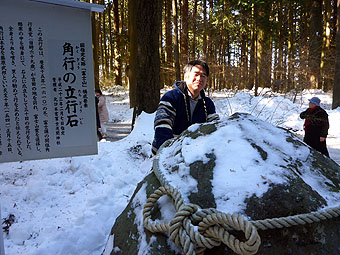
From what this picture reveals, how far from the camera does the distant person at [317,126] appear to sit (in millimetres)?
5277

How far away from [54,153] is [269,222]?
167 centimetres

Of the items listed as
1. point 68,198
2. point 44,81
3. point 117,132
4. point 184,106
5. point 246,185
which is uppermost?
point 44,81

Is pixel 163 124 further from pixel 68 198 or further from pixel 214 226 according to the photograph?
pixel 68 198

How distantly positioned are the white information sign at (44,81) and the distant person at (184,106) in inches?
25.6

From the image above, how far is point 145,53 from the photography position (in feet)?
19.4

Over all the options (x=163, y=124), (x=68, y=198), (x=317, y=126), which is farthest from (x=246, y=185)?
(x=317, y=126)

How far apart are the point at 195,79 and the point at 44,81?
1.38 metres

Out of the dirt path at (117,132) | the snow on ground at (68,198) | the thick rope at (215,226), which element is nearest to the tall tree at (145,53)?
the snow on ground at (68,198)

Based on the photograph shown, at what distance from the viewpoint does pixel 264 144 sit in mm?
1626

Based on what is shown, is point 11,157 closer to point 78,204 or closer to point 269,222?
point 78,204

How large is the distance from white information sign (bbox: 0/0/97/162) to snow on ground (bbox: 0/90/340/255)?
30.9 inches

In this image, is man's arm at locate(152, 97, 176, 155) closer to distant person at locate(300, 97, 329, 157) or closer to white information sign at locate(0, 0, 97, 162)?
white information sign at locate(0, 0, 97, 162)

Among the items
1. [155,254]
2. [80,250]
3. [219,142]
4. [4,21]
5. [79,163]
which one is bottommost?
[80,250]

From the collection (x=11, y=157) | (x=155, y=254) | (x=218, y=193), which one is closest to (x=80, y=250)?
(x=11, y=157)
